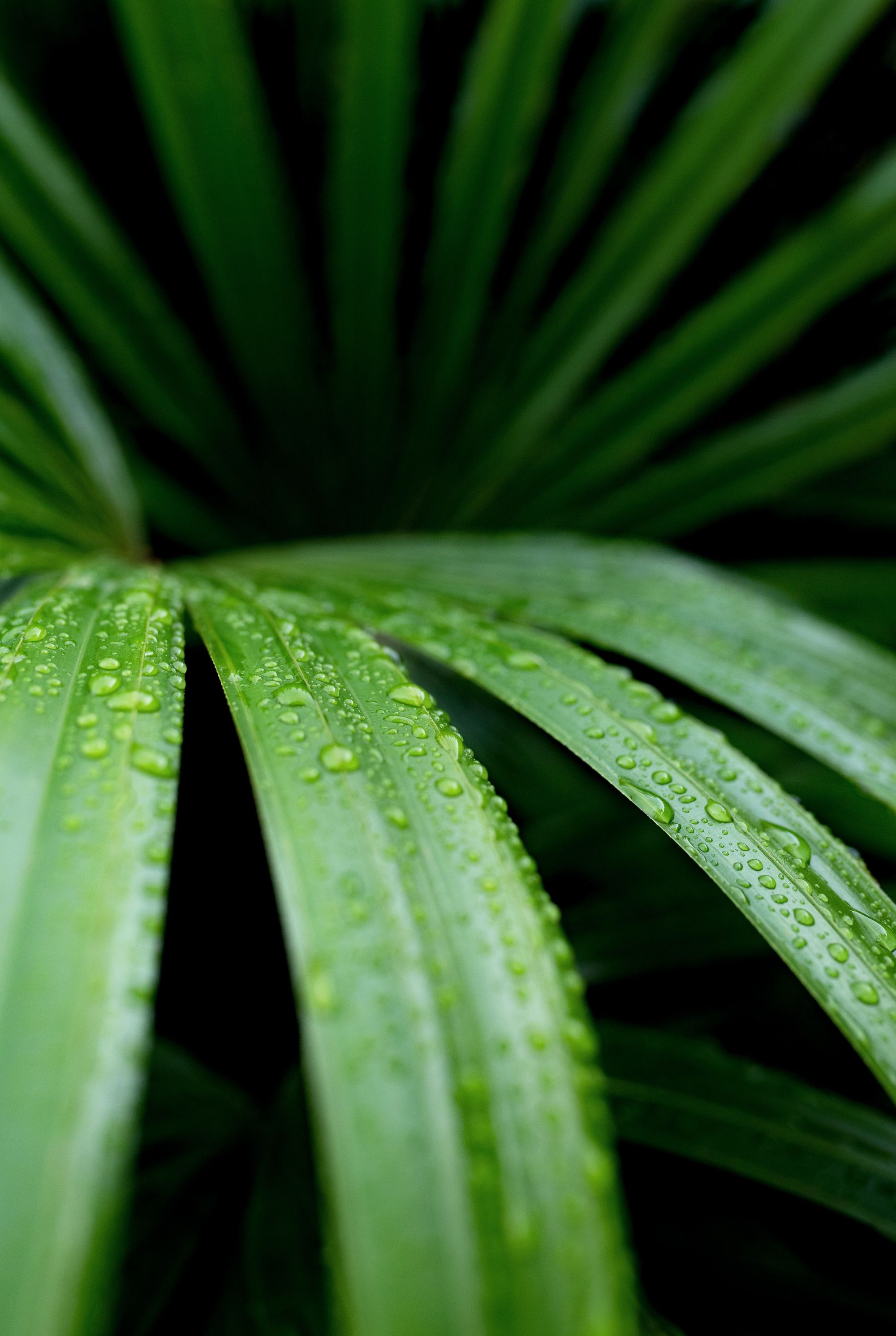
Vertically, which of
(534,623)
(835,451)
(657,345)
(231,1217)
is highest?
(657,345)

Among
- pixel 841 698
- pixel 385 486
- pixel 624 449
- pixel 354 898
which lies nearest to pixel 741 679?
pixel 841 698

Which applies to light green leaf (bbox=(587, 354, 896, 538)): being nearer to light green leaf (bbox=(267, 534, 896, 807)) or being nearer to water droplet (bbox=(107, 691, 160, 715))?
light green leaf (bbox=(267, 534, 896, 807))

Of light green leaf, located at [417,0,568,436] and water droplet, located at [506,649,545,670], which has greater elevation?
light green leaf, located at [417,0,568,436]

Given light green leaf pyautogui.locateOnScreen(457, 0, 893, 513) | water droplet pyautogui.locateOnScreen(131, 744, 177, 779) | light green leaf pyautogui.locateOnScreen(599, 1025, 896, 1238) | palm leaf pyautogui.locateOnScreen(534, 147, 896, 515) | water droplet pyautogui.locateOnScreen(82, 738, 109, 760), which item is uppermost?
light green leaf pyautogui.locateOnScreen(457, 0, 893, 513)

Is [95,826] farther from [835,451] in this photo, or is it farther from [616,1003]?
[835,451]

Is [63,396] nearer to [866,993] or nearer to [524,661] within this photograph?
[524,661]

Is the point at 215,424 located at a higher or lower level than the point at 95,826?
higher

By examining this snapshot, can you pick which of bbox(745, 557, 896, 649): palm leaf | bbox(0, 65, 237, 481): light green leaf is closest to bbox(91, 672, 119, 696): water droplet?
bbox(0, 65, 237, 481): light green leaf
